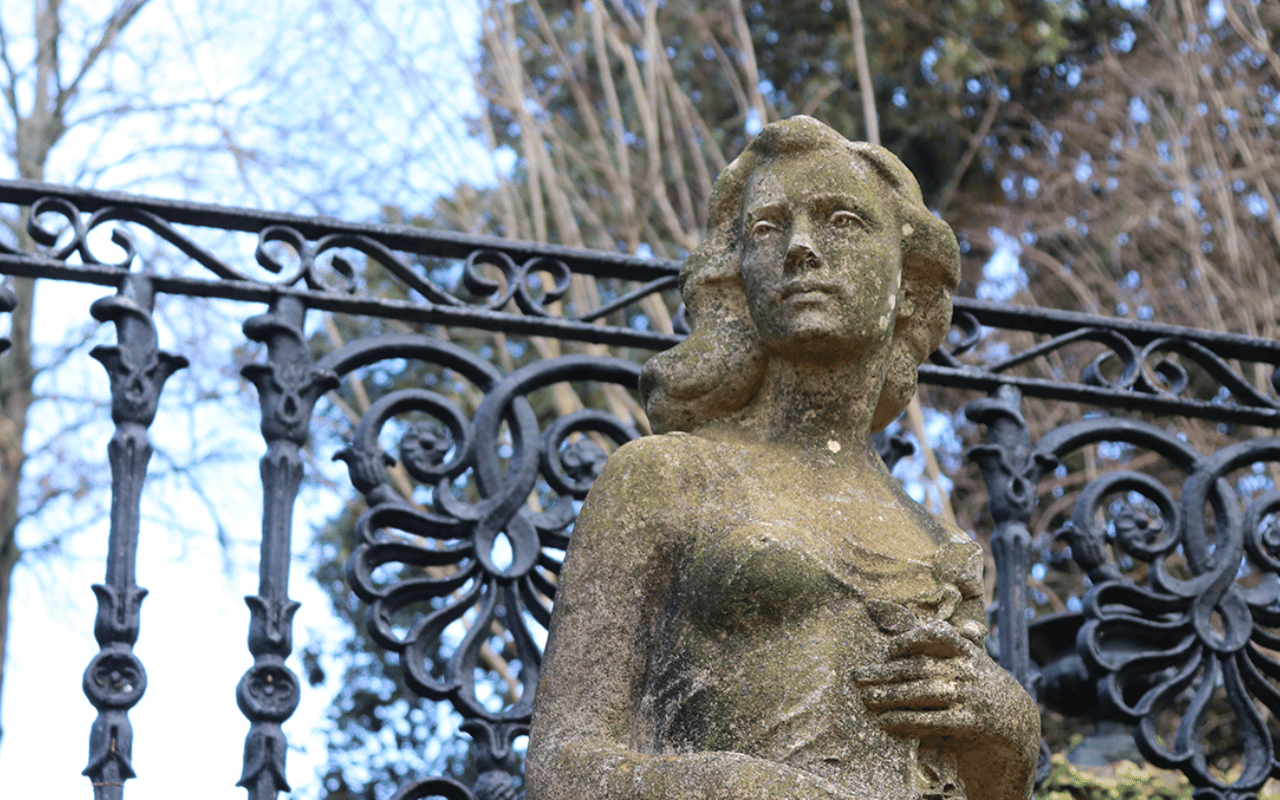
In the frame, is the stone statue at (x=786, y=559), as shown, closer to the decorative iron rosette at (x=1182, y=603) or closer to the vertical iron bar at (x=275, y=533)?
the vertical iron bar at (x=275, y=533)

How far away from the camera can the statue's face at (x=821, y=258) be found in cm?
387

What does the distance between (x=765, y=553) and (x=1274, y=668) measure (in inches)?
111

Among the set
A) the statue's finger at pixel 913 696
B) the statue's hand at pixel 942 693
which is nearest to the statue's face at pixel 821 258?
the statue's hand at pixel 942 693

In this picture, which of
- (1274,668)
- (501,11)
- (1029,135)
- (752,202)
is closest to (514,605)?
(752,202)

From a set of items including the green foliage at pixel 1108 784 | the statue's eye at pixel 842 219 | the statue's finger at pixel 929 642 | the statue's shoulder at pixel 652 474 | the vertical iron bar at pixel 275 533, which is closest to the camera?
the statue's finger at pixel 929 642

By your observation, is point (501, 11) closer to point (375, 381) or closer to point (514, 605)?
point (375, 381)

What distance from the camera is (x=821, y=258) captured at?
12.8ft

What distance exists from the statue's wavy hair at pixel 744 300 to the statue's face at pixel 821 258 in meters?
0.04

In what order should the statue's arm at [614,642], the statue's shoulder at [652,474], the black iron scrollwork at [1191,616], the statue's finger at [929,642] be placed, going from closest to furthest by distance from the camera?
the statue's arm at [614,642] → the statue's finger at [929,642] → the statue's shoulder at [652,474] → the black iron scrollwork at [1191,616]

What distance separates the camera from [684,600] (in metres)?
3.70

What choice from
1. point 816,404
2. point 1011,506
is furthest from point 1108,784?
point 816,404

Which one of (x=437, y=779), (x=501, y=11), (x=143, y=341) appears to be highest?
(x=501, y=11)

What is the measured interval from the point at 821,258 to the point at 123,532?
6.81ft

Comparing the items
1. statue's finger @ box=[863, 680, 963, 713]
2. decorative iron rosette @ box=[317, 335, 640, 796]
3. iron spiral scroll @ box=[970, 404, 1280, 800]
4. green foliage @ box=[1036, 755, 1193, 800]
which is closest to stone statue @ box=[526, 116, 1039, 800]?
statue's finger @ box=[863, 680, 963, 713]
